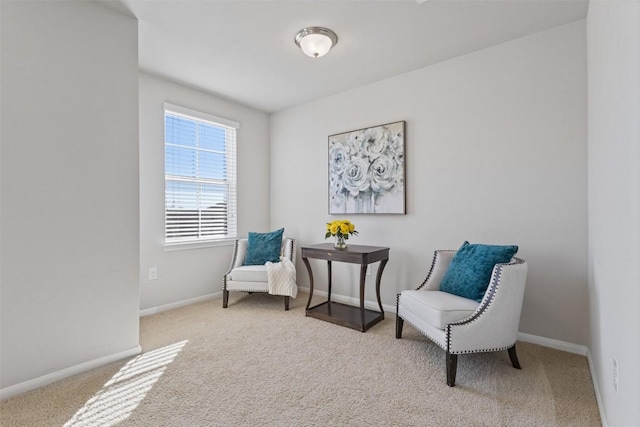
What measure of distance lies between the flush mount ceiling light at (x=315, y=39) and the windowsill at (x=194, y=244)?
2.39 m

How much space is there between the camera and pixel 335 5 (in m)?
2.18

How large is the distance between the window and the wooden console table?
1.36m

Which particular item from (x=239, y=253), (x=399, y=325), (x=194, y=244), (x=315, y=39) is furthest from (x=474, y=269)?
(x=194, y=244)

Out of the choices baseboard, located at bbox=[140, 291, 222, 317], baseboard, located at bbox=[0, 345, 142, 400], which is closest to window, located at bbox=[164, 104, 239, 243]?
baseboard, located at bbox=[140, 291, 222, 317]

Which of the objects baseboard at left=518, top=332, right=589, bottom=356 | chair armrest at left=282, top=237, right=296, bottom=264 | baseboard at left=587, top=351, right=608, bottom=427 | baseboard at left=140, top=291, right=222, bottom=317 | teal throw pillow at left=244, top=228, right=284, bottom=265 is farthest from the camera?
chair armrest at left=282, top=237, right=296, bottom=264

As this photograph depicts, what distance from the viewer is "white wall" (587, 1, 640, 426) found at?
997mm

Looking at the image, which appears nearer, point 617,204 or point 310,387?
point 617,204

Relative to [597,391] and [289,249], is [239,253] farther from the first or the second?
[597,391]

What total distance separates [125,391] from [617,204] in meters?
2.64

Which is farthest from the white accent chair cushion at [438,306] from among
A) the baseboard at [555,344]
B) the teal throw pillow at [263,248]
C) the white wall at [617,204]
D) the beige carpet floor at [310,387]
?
the teal throw pillow at [263,248]

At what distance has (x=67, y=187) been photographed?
2.01m

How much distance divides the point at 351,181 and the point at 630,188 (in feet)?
8.65

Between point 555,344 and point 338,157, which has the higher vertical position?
point 338,157

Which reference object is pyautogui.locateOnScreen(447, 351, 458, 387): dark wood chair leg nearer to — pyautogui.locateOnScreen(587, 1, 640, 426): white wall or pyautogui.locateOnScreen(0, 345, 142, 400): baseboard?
pyautogui.locateOnScreen(587, 1, 640, 426): white wall
